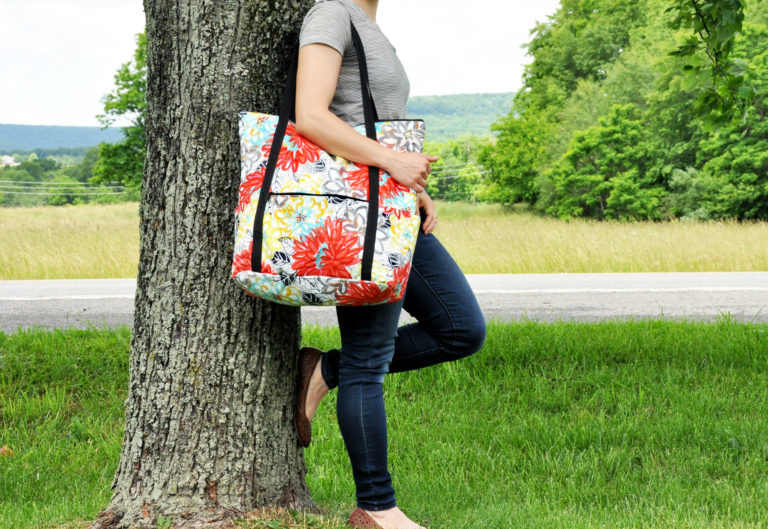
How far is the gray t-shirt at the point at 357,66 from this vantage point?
217 centimetres

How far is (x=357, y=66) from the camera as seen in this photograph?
2.21 meters

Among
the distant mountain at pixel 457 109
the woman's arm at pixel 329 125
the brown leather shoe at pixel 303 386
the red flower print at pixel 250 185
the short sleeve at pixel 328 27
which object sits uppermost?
the distant mountain at pixel 457 109

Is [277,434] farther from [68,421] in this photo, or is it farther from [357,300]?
[68,421]

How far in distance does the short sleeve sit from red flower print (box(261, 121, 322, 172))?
0.25 metres

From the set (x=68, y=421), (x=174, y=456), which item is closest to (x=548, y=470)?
(x=174, y=456)

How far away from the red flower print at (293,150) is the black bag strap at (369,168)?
0.01m

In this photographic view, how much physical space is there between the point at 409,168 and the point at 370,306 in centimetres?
44

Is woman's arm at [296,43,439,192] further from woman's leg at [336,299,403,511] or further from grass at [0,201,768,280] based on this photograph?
grass at [0,201,768,280]

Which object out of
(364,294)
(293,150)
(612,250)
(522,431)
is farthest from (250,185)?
(612,250)

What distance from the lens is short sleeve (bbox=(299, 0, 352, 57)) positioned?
2.11m

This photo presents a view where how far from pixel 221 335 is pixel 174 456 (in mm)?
427

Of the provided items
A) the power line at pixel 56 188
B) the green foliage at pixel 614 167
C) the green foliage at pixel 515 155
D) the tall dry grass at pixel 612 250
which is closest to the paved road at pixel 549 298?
the tall dry grass at pixel 612 250

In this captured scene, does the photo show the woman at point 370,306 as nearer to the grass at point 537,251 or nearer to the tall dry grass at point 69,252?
the grass at point 537,251

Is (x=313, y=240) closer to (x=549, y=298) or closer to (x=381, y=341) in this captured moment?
(x=381, y=341)
